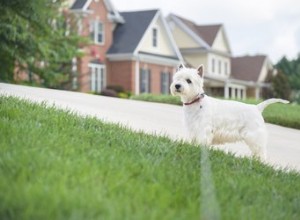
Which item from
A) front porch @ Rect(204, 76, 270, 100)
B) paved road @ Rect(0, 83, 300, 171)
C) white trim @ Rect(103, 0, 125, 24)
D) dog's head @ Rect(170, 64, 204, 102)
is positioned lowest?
Result: front porch @ Rect(204, 76, 270, 100)

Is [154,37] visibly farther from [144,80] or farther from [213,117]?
[213,117]

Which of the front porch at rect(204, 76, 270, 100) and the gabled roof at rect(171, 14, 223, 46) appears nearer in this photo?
the front porch at rect(204, 76, 270, 100)

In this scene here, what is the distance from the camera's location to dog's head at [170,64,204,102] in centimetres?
779

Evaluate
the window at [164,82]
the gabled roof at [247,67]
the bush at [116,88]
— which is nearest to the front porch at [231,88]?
the gabled roof at [247,67]

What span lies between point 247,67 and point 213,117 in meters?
49.2

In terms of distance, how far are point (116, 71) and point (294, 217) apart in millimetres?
32509

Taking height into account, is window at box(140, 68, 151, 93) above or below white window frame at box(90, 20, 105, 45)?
below

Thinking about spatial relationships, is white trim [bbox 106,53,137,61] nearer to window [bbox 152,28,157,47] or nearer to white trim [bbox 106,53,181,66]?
white trim [bbox 106,53,181,66]

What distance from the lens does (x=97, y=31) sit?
36344mm

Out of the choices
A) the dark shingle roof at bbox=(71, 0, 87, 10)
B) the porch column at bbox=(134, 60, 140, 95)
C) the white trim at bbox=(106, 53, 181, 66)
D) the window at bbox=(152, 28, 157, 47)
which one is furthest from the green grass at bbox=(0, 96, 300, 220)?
the window at bbox=(152, 28, 157, 47)

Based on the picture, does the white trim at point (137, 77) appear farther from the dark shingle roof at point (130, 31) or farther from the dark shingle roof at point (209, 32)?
the dark shingle roof at point (209, 32)

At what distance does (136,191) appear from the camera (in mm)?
4441

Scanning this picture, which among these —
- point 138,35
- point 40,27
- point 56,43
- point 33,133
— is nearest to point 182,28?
point 138,35

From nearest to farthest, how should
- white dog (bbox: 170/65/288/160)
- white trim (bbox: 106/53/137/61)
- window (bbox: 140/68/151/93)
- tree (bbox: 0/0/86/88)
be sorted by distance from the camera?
1. white dog (bbox: 170/65/288/160)
2. tree (bbox: 0/0/86/88)
3. white trim (bbox: 106/53/137/61)
4. window (bbox: 140/68/151/93)
